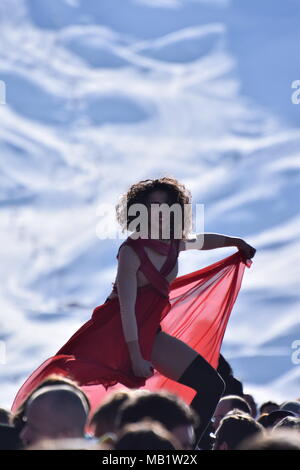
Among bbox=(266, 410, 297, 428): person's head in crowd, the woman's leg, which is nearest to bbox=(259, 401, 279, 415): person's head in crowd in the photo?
bbox=(266, 410, 297, 428): person's head in crowd

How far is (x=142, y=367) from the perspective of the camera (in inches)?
217

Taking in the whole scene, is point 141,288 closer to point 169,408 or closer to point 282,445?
point 169,408

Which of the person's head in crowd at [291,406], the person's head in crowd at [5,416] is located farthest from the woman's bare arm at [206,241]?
the person's head in crowd at [5,416]

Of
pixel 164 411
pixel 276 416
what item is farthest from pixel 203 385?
pixel 164 411

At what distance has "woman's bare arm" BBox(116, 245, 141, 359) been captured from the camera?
5.50 metres

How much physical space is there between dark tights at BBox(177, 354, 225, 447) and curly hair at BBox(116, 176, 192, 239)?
0.84 meters

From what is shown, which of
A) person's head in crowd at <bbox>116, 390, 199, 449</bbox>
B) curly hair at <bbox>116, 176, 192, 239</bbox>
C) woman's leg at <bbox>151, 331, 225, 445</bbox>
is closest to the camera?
person's head in crowd at <bbox>116, 390, 199, 449</bbox>

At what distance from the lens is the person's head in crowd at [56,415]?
370 cm

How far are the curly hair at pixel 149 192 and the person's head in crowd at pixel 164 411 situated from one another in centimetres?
228

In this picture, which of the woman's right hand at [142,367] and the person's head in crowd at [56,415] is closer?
the person's head in crowd at [56,415]

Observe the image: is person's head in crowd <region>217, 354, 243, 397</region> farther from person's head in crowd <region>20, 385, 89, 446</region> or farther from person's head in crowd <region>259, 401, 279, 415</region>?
person's head in crowd <region>20, 385, 89, 446</region>

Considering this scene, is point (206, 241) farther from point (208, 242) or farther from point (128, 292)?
point (128, 292)

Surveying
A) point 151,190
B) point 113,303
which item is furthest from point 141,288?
point 151,190

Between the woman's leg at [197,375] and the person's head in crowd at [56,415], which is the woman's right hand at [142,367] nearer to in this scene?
the woman's leg at [197,375]
